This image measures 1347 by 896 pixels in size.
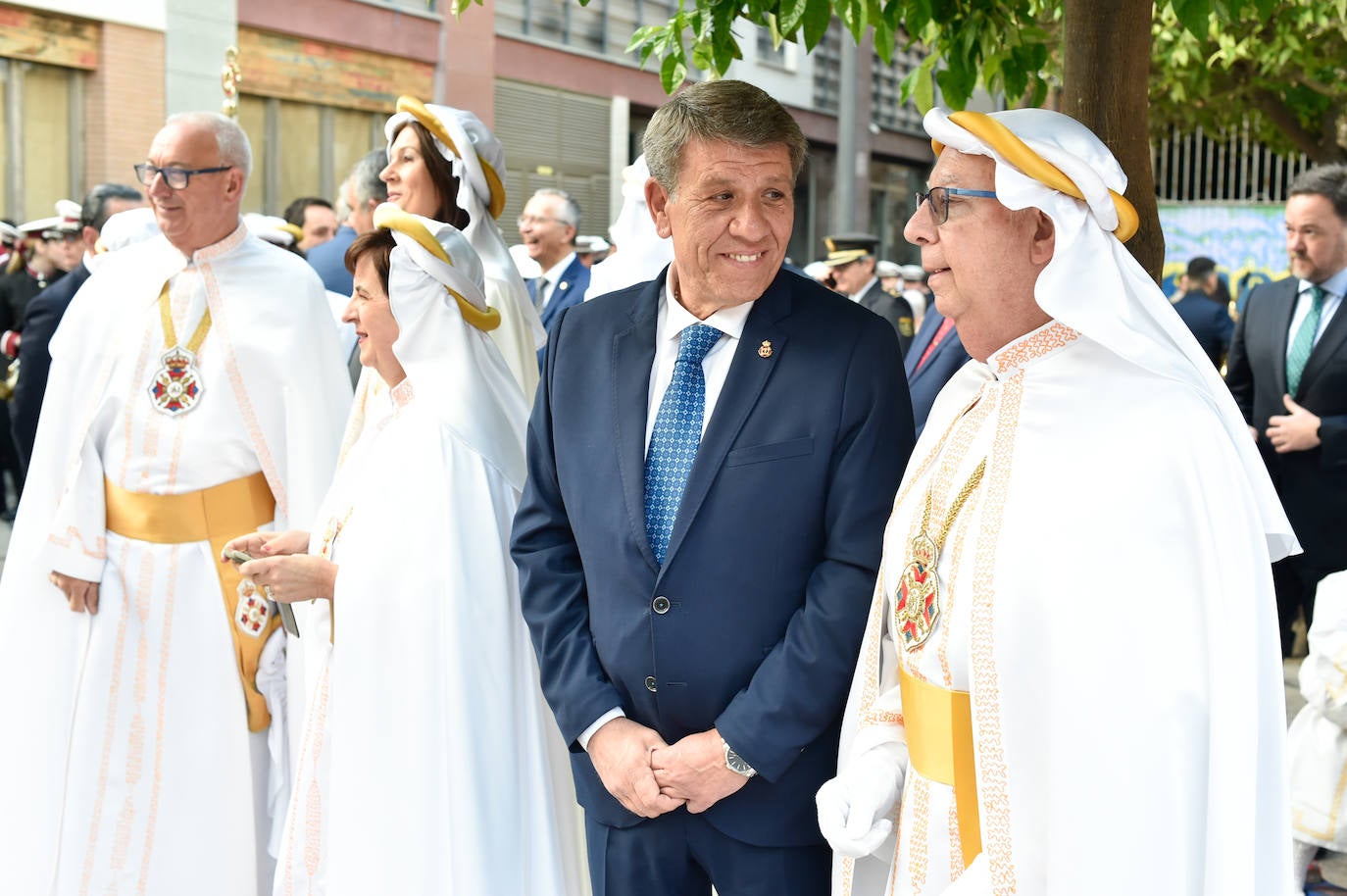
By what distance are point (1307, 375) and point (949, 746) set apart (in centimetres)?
433

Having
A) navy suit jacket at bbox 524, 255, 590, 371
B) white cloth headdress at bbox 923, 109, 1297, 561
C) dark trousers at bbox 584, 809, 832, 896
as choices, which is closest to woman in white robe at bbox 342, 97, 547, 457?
dark trousers at bbox 584, 809, 832, 896

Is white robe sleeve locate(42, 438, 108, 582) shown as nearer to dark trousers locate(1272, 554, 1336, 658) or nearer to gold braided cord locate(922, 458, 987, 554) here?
gold braided cord locate(922, 458, 987, 554)

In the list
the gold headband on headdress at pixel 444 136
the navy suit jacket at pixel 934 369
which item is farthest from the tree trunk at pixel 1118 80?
the navy suit jacket at pixel 934 369

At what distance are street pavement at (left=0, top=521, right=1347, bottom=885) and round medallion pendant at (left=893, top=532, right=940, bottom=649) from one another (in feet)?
10.1

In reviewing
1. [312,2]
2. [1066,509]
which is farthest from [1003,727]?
[312,2]

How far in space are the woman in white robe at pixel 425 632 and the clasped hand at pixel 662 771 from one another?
0.65m

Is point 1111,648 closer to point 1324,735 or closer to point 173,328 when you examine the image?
point 1324,735

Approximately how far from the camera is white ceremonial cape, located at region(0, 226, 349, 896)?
398cm

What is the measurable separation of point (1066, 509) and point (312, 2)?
16320 millimetres

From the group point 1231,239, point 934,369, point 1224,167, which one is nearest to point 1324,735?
point 934,369

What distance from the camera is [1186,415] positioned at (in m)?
2.08

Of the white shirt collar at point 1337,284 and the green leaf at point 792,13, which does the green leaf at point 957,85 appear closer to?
the green leaf at point 792,13

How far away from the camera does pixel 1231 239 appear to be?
704 inches

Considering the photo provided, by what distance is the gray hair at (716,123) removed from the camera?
2.66 metres
